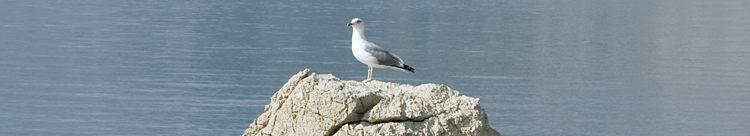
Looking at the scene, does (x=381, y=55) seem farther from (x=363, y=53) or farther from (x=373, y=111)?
(x=373, y=111)

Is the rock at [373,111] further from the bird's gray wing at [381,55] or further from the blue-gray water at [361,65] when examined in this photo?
the blue-gray water at [361,65]

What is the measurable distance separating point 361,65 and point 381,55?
151 feet

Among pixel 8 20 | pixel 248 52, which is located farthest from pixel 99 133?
pixel 8 20

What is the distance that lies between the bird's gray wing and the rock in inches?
78.0

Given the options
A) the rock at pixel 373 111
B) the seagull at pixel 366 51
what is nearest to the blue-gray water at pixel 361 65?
the seagull at pixel 366 51

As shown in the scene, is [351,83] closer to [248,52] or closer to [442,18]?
[248,52]

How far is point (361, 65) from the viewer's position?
206 feet

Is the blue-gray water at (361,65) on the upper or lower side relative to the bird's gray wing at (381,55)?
lower

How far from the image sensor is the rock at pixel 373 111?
46.2 ft

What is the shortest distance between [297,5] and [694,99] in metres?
50.8

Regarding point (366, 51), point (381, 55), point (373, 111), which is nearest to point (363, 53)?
point (366, 51)

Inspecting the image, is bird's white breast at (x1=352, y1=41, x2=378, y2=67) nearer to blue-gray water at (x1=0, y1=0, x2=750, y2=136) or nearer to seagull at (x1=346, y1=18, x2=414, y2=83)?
seagull at (x1=346, y1=18, x2=414, y2=83)

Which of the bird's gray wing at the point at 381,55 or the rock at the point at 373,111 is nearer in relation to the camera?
the rock at the point at 373,111

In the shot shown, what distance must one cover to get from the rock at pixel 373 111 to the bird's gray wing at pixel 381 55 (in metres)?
1.98
